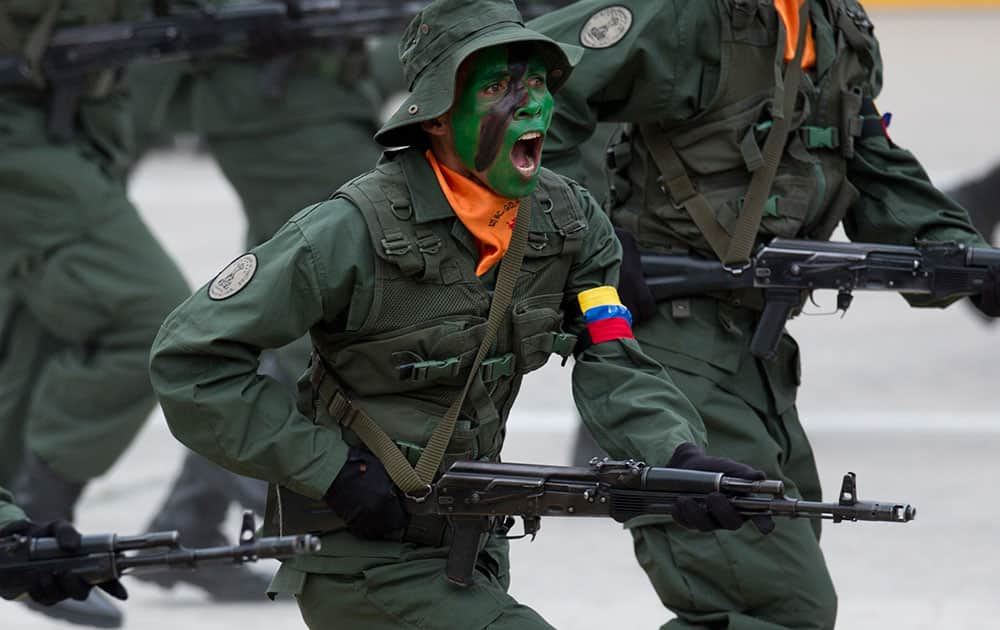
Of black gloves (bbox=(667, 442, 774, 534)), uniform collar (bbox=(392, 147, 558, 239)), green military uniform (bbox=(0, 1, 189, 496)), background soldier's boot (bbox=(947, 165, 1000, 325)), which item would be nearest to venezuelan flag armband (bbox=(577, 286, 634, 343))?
uniform collar (bbox=(392, 147, 558, 239))

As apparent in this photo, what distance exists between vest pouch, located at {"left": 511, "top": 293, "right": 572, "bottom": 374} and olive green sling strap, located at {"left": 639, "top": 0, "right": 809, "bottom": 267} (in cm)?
81

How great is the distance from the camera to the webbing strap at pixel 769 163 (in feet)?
17.0

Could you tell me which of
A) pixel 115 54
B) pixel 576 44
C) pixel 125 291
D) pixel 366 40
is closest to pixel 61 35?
pixel 115 54

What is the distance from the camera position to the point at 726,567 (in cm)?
498

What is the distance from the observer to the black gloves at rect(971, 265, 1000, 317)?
5352 mm

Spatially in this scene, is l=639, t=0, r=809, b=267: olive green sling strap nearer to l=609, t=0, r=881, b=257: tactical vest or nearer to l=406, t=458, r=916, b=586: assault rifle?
l=609, t=0, r=881, b=257: tactical vest

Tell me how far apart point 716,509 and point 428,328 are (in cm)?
66

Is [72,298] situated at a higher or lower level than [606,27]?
higher

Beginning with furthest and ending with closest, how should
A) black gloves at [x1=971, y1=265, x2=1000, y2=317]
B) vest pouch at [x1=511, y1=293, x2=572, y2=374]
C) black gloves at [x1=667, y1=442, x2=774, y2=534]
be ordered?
black gloves at [x1=971, y1=265, x2=1000, y2=317], vest pouch at [x1=511, y1=293, x2=572, y2=374], black gloves at [x1=667, y1=442, x2=774, y2=534]

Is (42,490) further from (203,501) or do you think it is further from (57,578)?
(57,578)

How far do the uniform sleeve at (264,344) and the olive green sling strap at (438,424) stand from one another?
0.25 feet

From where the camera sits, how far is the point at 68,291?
7035mm

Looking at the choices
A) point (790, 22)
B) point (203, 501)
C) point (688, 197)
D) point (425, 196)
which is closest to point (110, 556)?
point (425, 196)

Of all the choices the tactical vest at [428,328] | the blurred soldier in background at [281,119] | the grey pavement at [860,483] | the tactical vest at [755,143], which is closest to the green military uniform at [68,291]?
the grey pavement at [860,483]
